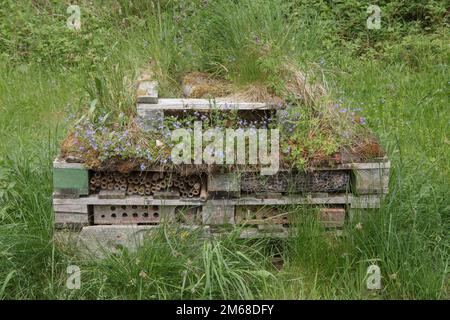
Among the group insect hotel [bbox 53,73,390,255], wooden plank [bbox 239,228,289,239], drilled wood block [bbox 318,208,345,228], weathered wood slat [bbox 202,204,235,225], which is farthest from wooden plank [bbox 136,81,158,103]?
drilled wood block [bbox 318,208,345,228]

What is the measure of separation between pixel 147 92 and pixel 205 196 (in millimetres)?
798

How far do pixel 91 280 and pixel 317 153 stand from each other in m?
1.35

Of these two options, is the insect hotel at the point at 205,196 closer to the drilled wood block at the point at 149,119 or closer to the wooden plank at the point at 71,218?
the wooden plank at the point at 71,218

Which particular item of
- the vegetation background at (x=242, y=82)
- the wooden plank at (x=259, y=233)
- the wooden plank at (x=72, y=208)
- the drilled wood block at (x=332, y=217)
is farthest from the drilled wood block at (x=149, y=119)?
the drilled wood block at (x=332, y=217)

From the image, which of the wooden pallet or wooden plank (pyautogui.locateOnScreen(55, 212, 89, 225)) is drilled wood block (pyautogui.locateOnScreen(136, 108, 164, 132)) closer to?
the wooden pallet

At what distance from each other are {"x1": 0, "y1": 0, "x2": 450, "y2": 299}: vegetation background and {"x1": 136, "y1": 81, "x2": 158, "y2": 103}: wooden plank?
3.9 inches

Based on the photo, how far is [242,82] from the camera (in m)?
4.59

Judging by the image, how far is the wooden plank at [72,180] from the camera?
3.82 meters

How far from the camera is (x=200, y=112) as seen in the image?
4.18 m

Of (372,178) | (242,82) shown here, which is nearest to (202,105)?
(242,82)

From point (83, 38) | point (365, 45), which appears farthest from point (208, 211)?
point (365, 45)

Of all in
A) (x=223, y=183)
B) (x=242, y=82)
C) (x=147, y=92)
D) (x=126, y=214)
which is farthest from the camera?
(x=242, y=82)

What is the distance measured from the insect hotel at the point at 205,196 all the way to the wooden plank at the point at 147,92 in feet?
1.62

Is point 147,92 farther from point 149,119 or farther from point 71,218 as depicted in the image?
point 71,218
